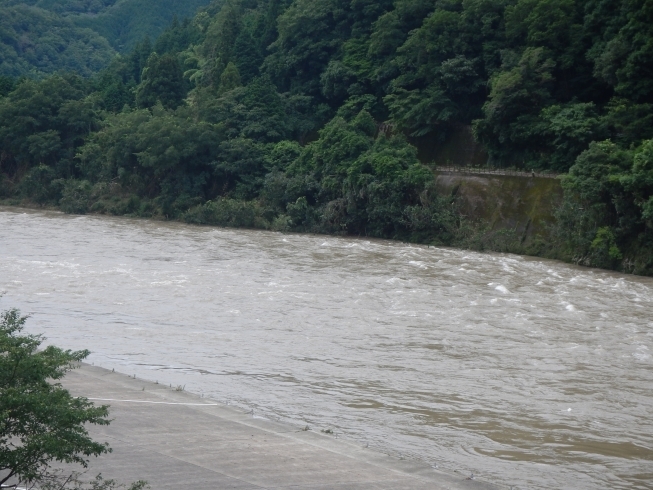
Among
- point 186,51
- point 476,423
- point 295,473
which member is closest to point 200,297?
point 476,423

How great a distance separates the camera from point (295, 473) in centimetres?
1129

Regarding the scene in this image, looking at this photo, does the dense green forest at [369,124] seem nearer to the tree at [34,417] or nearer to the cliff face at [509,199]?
the cliff face at [509,199]

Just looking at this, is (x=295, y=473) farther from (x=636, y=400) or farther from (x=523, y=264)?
(x=523, y=264)

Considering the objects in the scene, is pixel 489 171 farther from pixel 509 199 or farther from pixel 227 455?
pixel 227 455

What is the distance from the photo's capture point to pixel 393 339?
19.5 meters

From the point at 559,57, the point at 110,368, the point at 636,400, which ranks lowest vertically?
the point at 110,368

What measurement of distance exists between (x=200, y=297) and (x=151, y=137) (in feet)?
65.4

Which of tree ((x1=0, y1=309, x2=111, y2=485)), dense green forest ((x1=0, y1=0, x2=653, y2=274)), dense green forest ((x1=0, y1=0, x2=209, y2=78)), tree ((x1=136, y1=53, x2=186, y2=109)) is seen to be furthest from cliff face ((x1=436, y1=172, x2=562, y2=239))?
dense green forest ((x1=0, y1=0, x2=209, y2=78))

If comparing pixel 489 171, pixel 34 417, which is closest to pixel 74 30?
pixel 489 171

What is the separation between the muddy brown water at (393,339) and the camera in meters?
13.6

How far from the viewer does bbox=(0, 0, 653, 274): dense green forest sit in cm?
3167

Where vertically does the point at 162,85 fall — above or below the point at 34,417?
above

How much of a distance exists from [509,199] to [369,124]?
27.5 ft

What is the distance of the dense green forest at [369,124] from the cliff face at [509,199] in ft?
1.92
